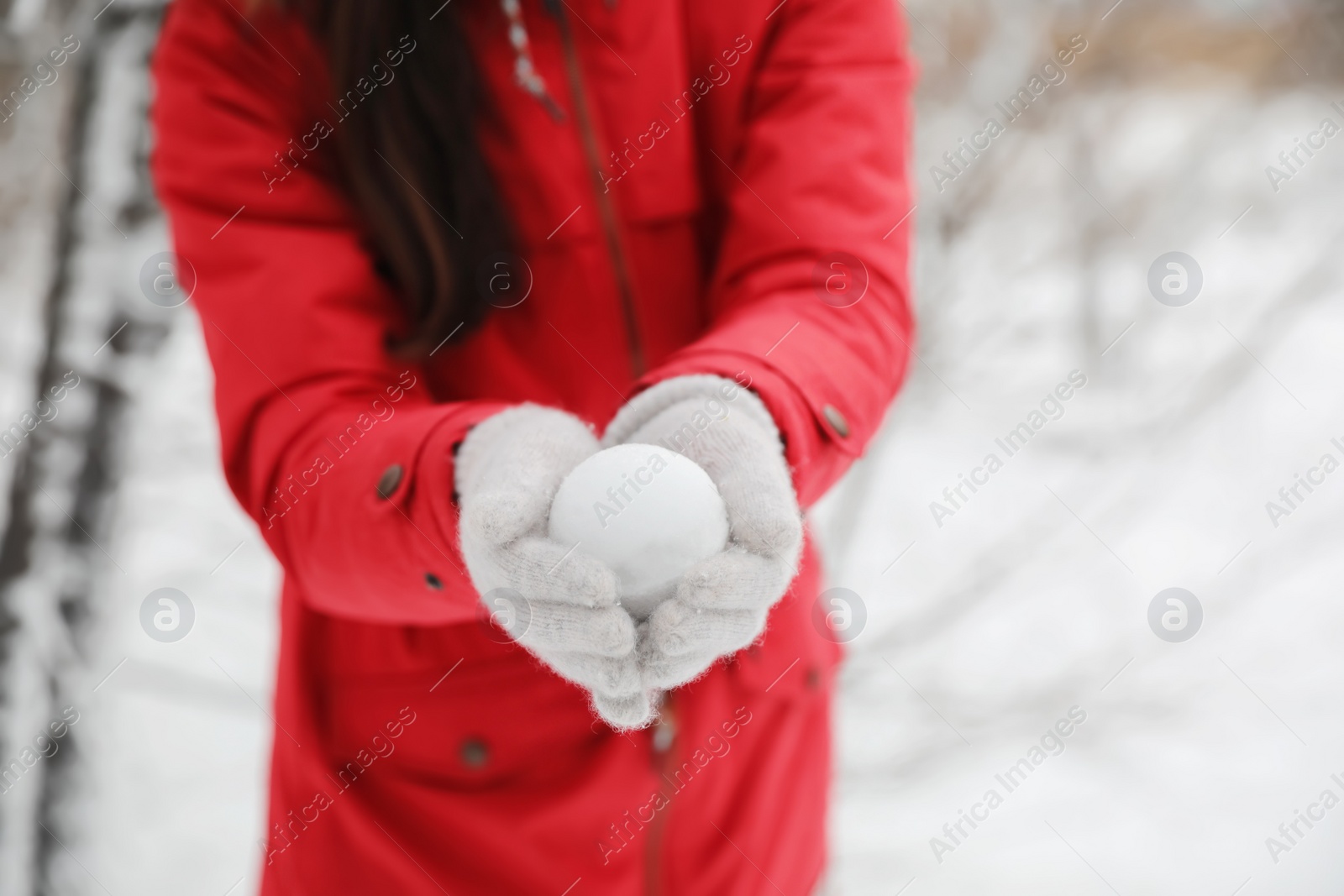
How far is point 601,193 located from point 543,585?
0.38 m

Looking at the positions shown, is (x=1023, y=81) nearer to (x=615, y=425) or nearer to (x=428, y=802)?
(x=615, y=425)

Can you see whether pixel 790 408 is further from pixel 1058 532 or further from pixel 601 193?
pixel 1058 532

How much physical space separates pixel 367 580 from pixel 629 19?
0.48 meters

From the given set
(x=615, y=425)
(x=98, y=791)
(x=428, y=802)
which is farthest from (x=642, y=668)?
(x=98, y=791)

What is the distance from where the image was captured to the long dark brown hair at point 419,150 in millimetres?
731

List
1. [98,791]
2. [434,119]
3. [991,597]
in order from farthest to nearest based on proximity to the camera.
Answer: [991,597] < [98,791] < [434,119]

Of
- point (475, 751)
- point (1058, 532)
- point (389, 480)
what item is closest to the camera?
point (389, 480)

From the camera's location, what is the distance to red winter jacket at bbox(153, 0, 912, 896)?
73cm

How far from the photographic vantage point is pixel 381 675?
769 mm

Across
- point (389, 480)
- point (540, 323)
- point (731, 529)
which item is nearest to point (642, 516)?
point (731, 529)

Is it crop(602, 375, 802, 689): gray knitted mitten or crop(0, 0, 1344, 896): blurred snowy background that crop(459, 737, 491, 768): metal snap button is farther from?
crop(0, 0, 1344, 896): blurred snowy background

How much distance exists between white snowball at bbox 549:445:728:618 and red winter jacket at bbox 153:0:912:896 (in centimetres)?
17

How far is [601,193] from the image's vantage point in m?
0.78

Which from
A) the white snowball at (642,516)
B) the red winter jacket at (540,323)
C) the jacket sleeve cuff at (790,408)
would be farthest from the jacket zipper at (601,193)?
the white snowball at (642,516)
